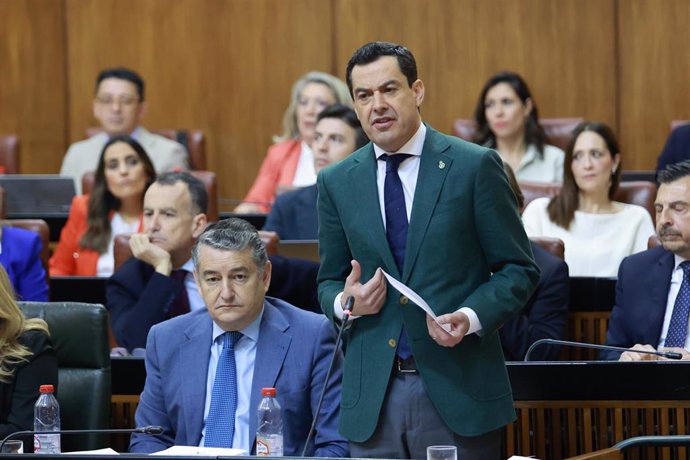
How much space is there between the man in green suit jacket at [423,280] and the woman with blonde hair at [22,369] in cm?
88

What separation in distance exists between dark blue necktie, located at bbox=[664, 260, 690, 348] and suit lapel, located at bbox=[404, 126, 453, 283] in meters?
1.45

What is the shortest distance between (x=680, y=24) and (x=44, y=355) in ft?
15.0

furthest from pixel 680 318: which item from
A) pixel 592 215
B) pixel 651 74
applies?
pixel 651 74

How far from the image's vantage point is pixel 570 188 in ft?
15.8

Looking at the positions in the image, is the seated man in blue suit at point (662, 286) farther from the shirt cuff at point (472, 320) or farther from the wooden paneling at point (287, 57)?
the wooden paneling at point (287, 57)

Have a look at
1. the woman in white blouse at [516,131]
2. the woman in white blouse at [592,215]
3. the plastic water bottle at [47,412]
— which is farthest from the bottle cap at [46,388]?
the woman in white blouse at [516,131]

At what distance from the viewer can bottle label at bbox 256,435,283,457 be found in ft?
8.18

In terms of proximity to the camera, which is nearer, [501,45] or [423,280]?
[423,280]

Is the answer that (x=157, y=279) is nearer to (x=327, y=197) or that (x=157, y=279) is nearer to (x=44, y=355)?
(x=44, y=355)

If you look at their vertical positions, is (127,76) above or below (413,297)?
above

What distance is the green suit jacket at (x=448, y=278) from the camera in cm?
238

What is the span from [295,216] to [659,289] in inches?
67.1

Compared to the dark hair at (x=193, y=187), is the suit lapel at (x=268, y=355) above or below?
below

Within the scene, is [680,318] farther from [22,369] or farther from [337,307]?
[22,369]
